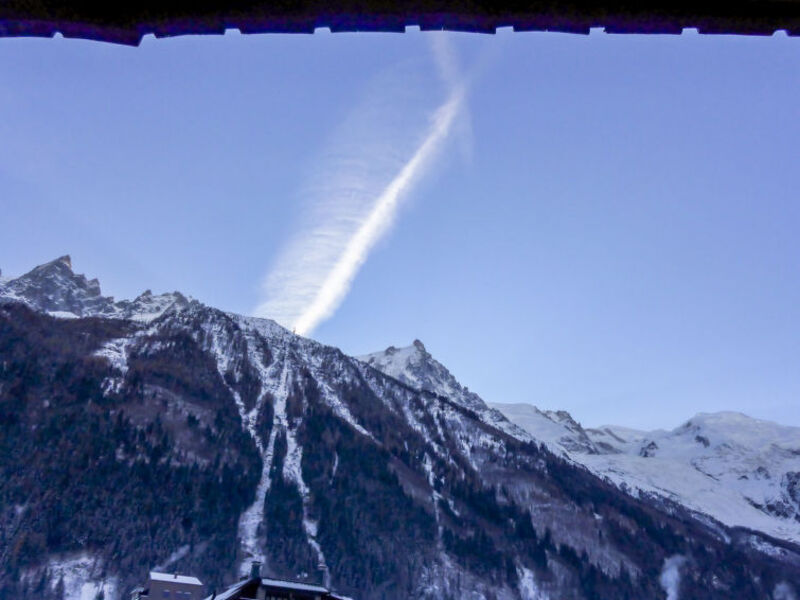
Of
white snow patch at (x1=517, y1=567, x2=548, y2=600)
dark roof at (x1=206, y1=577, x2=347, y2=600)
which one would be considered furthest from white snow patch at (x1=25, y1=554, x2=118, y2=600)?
dark roof at (x1=206, y1=577, x2=347, y2=600)

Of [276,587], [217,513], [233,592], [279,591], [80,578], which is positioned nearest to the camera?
[233,592]

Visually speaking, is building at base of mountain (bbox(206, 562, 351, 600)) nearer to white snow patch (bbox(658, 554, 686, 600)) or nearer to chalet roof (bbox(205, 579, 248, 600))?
chalet roof (bbox(205, 579, 248, 600))

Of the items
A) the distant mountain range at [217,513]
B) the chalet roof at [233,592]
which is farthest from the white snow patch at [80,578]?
the chalet roof at [233,592]

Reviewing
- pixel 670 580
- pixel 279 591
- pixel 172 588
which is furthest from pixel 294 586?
pixel 670 580

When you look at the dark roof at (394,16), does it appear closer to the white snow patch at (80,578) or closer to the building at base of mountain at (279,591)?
the building at base of mountain at (279,591)

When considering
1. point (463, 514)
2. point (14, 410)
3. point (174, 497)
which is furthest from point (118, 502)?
point (463, 514)

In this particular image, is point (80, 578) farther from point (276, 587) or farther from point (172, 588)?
point (276, 587)

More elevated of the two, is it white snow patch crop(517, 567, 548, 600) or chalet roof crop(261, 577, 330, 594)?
white snow patch crop(517, 567, 548, 600)

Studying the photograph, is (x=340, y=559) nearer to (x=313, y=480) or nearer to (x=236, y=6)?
(x=313, y=480)

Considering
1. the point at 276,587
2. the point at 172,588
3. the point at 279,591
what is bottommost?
the point at 279,591
